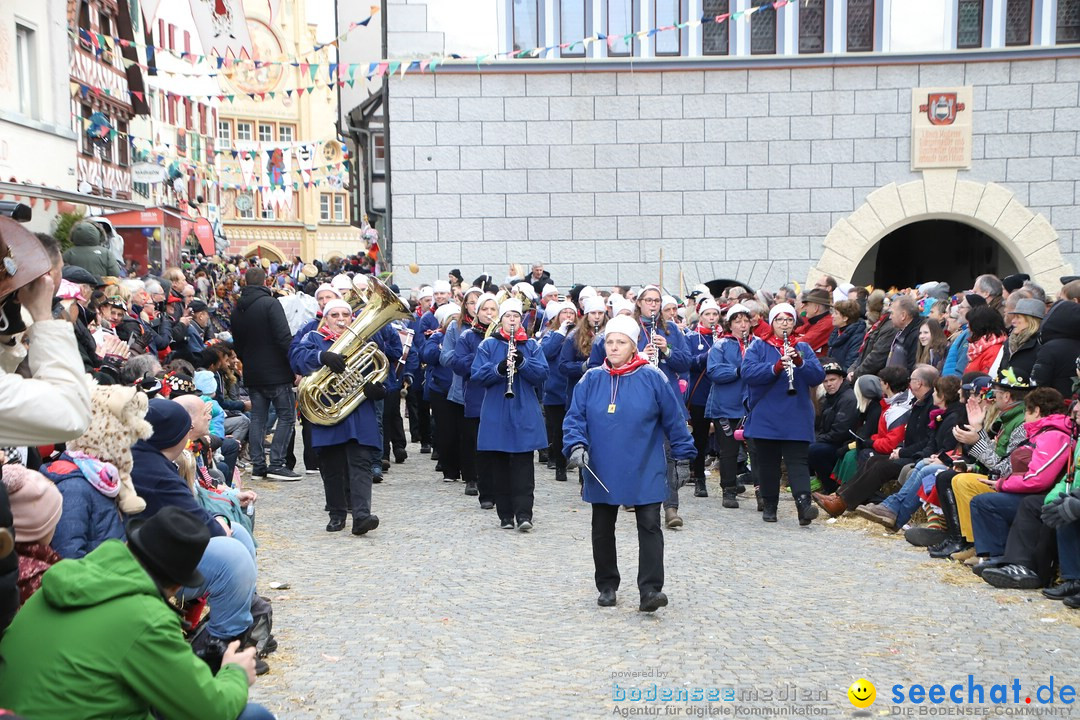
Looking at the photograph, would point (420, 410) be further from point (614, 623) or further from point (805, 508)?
point (614, 623)

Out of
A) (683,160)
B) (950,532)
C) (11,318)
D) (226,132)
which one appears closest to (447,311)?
(950,532)

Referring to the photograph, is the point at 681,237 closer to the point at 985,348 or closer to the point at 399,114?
the point at 399,114

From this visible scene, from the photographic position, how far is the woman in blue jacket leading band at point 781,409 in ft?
34.6

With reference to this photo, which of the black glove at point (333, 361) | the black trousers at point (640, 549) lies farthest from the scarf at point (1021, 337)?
the black glove at point (333, 361)

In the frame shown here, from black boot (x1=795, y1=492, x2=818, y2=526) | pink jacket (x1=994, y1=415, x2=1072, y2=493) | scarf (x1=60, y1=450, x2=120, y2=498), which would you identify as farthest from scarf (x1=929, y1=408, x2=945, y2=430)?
scarf (x1=60, y1=450, x2=120, y2=498)

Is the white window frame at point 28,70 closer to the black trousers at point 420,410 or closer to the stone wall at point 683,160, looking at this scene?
the stone wall at point 683,160

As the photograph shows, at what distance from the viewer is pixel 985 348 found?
413 inches

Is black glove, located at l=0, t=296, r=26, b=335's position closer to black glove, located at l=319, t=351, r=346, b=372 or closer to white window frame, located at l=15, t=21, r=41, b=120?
black glove, located at l=319, t=351, r=346, b=372

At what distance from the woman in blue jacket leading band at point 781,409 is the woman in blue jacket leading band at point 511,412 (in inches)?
74.7

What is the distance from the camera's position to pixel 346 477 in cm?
1043

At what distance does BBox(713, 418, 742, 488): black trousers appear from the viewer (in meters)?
11.6

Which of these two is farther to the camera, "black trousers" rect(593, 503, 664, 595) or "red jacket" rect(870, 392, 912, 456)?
Result: "red jacket" rect(870, 392, 912, 456)

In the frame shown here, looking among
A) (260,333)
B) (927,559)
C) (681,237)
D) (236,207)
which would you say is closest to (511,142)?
(681,237)

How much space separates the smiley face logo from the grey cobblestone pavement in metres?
0.04
